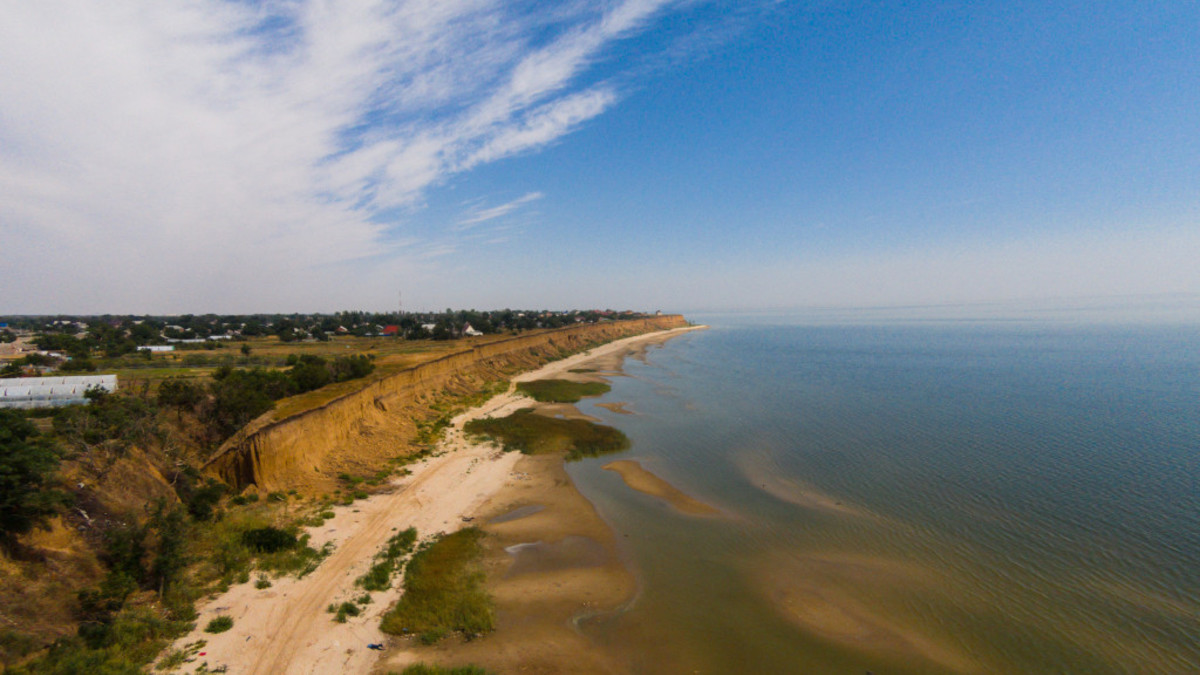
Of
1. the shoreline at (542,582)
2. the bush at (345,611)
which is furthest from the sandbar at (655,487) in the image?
the bush at (345,611)

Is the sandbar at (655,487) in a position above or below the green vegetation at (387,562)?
below

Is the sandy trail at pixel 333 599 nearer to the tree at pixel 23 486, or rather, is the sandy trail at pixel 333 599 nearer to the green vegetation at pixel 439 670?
the green vegetation at pixel 439 670

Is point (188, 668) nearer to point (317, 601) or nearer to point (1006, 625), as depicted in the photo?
point (317, 601)

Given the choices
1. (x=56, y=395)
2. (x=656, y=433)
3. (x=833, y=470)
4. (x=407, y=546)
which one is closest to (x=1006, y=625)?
(x=833, y=470)

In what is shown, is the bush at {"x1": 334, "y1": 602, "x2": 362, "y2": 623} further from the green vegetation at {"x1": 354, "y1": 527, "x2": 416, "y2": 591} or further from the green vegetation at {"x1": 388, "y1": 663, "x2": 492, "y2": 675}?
the green vegetation at {"x1": 388, "y1": 663, "x2": 492, "y2": 675}

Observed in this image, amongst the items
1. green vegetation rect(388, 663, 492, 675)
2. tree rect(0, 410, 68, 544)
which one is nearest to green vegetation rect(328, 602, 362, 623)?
green vegetation rect(388, 663, 492, 675)

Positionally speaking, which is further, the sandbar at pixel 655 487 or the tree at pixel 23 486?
the sandbar at pixel 655 487

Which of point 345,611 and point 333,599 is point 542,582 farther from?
point 333,599
